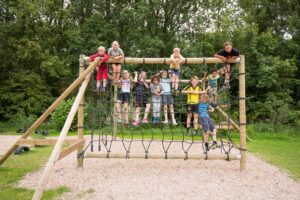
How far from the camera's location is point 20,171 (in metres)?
6.16

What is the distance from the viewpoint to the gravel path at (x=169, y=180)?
477 centimetres

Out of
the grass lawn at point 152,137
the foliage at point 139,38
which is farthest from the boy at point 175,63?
the foliage at point 139,38

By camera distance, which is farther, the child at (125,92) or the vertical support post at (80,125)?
the child at (125,92)

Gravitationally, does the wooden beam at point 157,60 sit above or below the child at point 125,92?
above

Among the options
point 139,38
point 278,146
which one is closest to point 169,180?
point 278,146

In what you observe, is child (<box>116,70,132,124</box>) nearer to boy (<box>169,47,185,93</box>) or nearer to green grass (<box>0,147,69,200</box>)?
boy (<box>169,47,185,93</box>)

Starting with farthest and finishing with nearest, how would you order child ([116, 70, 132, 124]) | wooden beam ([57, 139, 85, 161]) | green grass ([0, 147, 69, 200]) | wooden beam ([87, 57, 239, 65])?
child ([116, 70, 132, 124])
wooden beam ([87, 57, 239, 65])
wooden beam ([57, 139, 85, 161])
green grass ([0, 147, 69, 200])

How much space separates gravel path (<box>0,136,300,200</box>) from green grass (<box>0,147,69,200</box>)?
170 mm

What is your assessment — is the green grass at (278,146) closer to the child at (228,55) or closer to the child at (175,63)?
the child at (228,55)

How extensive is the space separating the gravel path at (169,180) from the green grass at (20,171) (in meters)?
0.17

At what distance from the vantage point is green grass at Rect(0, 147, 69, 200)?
4.64m

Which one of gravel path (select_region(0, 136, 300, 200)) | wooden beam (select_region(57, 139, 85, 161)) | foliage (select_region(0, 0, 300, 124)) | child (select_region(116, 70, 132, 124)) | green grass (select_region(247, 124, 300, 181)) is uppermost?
foliage (select_region(0, 0, 300, 124))

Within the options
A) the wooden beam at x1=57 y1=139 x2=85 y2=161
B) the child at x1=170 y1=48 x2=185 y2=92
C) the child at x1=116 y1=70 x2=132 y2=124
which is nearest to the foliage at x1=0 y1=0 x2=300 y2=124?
the child at x1=116 y1=70 x2=132 y2=124

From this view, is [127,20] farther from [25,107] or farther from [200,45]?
[25,107]
